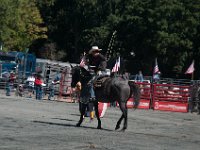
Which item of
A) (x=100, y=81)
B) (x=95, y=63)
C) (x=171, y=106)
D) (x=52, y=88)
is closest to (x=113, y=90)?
(x=100, y=81)

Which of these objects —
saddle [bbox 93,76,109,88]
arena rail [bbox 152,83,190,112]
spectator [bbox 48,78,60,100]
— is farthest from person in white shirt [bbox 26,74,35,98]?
saddle [bbox 93,76,109,88]

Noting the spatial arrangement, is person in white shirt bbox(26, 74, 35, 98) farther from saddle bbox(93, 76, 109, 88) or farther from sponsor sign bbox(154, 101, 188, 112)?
saddle bbox(93, 76, 109, 88)

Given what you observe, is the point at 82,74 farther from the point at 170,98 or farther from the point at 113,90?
the point at 170,98

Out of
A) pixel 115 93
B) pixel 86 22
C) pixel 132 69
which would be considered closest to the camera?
pixel 115 93

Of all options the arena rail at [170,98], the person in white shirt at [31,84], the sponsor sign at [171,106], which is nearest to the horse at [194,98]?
the arena rail at [170,98]

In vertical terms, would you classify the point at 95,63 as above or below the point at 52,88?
below

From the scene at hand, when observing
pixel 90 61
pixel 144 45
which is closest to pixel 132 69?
pixel 144 45

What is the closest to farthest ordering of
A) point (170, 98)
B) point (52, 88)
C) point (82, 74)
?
point (82, 74), point (170, 98), point (52, 88)

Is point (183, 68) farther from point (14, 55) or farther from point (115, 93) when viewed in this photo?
point (115, 93)

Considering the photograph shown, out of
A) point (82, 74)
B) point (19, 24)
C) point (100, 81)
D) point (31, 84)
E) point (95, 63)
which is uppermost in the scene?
point (19, 24)

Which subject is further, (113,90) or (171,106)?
(171,106)

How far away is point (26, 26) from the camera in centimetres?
7006

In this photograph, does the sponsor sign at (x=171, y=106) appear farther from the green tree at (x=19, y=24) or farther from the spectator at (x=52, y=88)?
the green tree at (x=19, y=24)

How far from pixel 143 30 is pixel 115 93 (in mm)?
Answer: 52027
